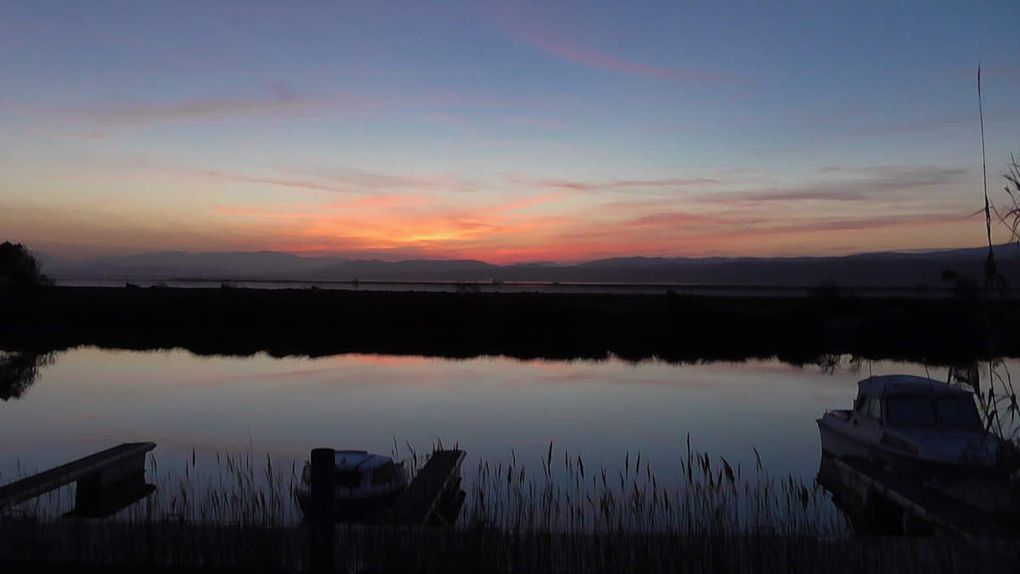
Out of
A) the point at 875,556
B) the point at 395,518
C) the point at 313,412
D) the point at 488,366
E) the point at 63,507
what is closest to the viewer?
the point at 875,556

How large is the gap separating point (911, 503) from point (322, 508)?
6436mm

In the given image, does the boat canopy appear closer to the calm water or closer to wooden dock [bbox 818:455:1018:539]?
wooden dock [bbox 818:455:1018:539]

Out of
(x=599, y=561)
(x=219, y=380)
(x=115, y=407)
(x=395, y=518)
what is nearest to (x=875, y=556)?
(x=599, y=561)

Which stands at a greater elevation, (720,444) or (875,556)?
(875,556)

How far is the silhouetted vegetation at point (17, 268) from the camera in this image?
4666 centimetres

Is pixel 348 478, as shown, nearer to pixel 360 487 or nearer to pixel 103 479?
pixel 360 487

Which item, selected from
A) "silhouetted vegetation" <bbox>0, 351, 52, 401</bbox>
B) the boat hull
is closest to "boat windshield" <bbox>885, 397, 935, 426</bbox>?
the boat hull

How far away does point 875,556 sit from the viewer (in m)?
6.24

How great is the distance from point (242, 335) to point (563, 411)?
76.6ft

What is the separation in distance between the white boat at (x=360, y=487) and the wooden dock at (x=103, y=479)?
2.81 metres

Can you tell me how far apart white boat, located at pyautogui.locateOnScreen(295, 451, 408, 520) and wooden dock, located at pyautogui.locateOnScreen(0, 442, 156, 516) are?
2.81m

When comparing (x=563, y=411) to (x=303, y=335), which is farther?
(x=303, y=335)

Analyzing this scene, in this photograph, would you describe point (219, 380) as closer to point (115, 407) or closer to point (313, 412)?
point (115, 407)

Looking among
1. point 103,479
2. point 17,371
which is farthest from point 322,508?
point 17,371
